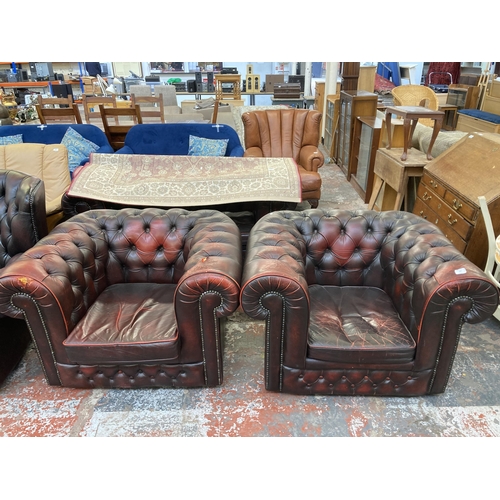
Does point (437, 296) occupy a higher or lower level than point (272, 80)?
lower

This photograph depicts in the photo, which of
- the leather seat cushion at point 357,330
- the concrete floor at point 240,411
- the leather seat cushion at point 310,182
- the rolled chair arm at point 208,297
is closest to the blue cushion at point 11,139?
the concrete floor at point 240,411

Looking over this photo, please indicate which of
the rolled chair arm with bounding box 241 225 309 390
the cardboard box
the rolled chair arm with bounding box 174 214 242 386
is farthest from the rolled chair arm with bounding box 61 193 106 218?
the cardboard box

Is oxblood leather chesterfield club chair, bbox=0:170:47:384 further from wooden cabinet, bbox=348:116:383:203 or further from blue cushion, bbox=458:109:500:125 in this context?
blue cushion, bbox=458:109:500:125

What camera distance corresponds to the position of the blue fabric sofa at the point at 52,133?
404 cm

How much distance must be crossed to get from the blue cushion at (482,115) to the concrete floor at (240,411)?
5.57 m

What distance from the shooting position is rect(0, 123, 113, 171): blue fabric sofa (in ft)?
13.3

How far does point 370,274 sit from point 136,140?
9.59 ft

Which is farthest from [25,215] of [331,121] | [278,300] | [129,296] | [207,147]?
[331,121]

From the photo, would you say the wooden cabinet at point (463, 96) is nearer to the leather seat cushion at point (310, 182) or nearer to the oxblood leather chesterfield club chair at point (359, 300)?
the leather seat cushion at point (310, 182)

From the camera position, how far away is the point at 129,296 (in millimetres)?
2193

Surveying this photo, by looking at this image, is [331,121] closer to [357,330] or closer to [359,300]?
[359,300]

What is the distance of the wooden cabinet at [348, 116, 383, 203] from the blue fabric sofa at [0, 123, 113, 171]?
280 cm

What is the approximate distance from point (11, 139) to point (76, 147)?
2.09 ft
